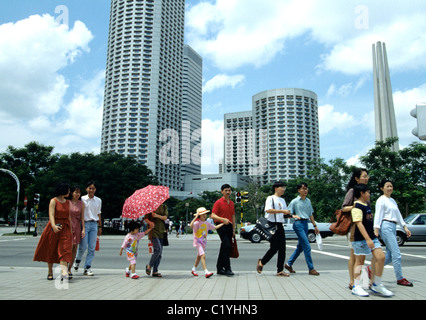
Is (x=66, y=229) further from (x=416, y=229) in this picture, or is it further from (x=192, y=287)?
(x=416, y=229)

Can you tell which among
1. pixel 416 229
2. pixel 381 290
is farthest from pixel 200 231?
pixel 416 229

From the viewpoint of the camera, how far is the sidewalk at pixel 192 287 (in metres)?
4.77

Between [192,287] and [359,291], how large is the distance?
2538 mm

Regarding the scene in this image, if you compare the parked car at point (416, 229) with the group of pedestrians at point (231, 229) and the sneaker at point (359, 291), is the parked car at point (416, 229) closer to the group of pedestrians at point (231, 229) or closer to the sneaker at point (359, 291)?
the group of pedestrians at point (231, 229)

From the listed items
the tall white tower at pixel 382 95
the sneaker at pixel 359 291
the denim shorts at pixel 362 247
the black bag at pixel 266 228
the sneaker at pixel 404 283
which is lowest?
the sneaker at pixel 404 283

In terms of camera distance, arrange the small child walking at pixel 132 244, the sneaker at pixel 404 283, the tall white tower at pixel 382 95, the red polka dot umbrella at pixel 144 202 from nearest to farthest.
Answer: the sneaker at pixel 404 283, the red polka dot umbrella at pixel 144 202, the small child walking at pixel 132 244, the tall white tower at pixel 382 95

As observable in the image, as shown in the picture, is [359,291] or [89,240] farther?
[89,240]

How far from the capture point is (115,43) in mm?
153500

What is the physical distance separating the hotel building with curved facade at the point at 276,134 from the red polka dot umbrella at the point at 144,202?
15212 cm

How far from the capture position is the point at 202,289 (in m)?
5.30

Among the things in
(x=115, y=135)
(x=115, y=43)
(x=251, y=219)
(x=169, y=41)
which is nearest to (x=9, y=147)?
(x=251, y=219)

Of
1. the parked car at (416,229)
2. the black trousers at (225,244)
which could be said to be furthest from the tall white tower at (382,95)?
the black trousers at (225,244)

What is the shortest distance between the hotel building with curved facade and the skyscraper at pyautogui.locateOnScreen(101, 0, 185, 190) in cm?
3304

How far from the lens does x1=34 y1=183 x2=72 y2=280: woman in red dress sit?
5941 millimetres
